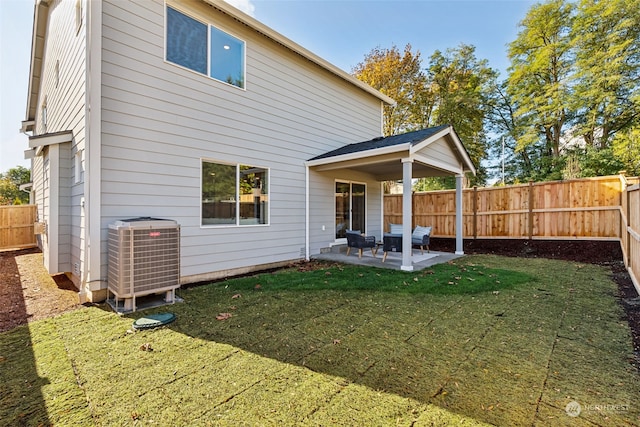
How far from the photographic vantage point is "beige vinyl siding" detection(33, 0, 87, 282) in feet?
15.4

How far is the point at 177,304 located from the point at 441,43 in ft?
64.3

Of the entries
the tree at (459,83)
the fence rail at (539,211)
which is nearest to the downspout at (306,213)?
the fence rail at (539,211)

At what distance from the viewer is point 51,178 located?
212 inches

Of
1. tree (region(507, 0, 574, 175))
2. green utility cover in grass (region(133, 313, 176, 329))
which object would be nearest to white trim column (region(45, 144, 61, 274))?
green utility cover in grass (region(133, 313, 176, 329))

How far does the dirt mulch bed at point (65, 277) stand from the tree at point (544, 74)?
10.3 m

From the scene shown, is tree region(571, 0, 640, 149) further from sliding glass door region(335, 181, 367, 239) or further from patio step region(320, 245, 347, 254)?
patio step region(320, 245, 347, 254)

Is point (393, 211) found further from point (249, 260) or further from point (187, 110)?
point (187, 110)

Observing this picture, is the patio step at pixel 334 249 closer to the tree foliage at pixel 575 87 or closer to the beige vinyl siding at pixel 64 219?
the beige vinyl siding at pixel 64 219

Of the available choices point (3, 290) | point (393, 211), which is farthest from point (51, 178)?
point (393, 211)

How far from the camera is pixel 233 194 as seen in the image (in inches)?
241

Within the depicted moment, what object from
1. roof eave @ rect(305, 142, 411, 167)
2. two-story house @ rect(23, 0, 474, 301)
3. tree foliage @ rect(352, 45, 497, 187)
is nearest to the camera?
two-story house @ rect(23, 0, 474, 301)

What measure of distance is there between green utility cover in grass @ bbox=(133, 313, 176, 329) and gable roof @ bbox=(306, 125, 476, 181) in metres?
4.99

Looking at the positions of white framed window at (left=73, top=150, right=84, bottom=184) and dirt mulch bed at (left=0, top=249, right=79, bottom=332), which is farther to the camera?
white framed window at (left=73, top=150, right=84, bottom=184)

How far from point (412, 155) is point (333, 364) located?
15.9ft
